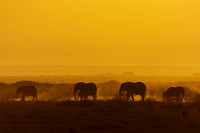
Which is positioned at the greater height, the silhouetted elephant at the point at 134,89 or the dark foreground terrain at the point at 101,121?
the silhouetted elephant at the point at 134,89

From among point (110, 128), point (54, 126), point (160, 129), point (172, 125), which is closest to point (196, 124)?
point (172, 125)

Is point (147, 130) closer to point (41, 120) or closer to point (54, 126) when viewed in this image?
point (54, 126)

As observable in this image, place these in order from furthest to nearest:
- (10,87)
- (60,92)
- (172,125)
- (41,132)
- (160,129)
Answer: (60,92) < (10,87) < (172,125) < (160,129) < (41,132)

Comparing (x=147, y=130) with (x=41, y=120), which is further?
(x=41, y=120)

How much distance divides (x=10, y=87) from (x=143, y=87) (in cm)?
2147

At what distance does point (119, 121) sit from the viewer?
2086 centimetres

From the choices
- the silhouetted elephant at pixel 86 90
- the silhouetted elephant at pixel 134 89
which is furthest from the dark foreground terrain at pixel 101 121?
the silhouetted elephant at pixel 86 90

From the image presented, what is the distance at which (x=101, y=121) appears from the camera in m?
20.8

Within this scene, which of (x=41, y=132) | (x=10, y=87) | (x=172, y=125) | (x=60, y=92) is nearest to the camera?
(x=41, y=132)

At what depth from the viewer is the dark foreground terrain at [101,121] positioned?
720 inches

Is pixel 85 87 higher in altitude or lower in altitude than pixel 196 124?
higher

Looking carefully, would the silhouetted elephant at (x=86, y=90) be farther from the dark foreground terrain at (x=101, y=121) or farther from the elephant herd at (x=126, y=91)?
the dark foreground terrain at (x=101, y=121)

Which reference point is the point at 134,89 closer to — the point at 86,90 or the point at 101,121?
the point at 86,90

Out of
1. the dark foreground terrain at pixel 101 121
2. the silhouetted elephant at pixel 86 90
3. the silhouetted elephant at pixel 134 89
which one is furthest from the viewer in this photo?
the silhouetted elephant at pixel 86 90
